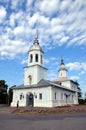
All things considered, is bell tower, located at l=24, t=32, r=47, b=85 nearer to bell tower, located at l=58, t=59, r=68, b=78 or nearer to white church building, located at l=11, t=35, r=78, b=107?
white church building, located at l=11, t=35, r=78, b=107

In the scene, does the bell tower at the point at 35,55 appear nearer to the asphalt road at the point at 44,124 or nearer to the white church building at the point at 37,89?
the white church building at the point at 37,89

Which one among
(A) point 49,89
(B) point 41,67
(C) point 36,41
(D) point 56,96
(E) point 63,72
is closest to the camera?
(A) point 49,89

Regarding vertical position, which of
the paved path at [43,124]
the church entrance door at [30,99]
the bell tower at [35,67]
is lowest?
the paved path at [43,124]

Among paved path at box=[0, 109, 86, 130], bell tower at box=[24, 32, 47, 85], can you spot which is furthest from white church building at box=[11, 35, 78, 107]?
paved path at box=[0, 109, 86, 130]

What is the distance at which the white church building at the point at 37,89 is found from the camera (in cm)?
3975

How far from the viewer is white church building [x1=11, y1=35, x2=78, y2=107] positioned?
39.8 meters

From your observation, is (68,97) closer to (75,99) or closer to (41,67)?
(75,99)

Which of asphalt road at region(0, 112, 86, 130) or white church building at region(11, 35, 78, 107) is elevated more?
white church building at region(11, 35, 78, 107)

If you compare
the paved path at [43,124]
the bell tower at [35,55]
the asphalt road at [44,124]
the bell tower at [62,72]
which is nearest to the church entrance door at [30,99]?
the bell tower at [35,55]

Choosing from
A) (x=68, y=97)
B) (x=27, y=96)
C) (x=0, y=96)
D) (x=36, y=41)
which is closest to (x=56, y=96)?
(x=27, y=96)

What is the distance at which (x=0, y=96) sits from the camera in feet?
190

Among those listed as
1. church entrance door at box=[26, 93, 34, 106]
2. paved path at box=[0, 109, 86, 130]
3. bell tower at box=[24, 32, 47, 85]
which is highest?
bell tower at box=[24, 32, 47, 85]

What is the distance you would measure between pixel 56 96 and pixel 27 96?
22.1 feet

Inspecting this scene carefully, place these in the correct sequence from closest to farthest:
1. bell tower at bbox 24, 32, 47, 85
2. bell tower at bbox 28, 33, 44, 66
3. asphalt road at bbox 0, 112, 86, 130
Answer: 1. asphalt road at bbox 0, 112, 86, 130
2. bell tower at bbox 24, 32, 47, 85
3. bell tower at bbox 28, 33, 44, 66
